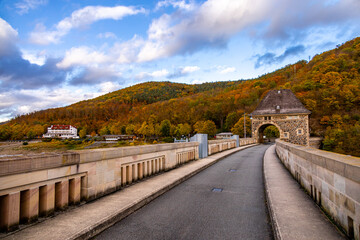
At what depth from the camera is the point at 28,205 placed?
332cm

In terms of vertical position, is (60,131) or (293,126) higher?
(293,126)

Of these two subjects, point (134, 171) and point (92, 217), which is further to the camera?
point (134, 171)

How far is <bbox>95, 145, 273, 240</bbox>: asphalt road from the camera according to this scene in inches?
133

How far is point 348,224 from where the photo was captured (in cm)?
293

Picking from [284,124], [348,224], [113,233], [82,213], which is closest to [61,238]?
[113,233]

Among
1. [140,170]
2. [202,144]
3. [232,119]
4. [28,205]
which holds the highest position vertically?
[232,119]

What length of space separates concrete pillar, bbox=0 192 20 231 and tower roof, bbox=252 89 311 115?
4806cm

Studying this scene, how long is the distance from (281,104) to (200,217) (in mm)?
47564

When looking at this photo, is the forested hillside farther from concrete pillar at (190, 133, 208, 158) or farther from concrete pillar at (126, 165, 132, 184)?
concrete pillar at (126, 165, 132, 184)

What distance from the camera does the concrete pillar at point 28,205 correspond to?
3.28 m

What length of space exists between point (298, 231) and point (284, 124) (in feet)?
151

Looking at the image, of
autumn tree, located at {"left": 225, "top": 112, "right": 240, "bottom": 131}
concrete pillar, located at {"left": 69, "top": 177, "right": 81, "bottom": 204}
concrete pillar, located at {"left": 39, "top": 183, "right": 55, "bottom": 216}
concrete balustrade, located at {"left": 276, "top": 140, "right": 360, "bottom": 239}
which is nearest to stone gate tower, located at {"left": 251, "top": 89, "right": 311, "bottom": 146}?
autumn tree, located at {"left": 225, "top": 112, "right": 240, "bottom": 131}

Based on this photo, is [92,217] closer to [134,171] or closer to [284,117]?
[134,171]

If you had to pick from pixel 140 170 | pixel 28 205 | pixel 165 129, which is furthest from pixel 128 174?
pixel 165 129
